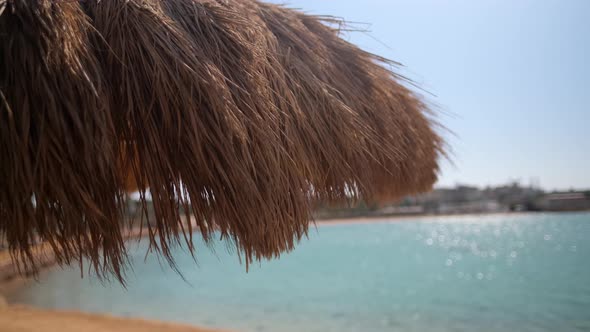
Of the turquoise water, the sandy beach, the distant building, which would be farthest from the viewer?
the distant building

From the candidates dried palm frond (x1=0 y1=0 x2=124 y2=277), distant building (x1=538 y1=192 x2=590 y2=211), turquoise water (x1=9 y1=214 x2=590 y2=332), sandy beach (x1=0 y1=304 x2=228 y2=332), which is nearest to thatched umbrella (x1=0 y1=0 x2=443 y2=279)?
dried palm frond (x1=0 y1=0 x2=124 y2=277)

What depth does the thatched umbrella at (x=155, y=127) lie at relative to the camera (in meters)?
0.96

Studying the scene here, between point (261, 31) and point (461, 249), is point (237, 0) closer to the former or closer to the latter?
point (261, 31)

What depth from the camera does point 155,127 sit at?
1085mm

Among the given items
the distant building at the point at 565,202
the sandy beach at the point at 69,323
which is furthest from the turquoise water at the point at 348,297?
the distant building at the point at 565,202

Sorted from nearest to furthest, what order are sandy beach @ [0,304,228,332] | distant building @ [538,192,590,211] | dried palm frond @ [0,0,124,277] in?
dried palm frond @ [0,0,124,277] < sandy beach @ [0,304,228,332] < distant building @ [538,192,590,211]

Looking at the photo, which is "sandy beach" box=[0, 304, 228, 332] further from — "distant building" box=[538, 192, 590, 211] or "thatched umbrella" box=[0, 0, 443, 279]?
"distant building" box=[538, 192, 590, 211]

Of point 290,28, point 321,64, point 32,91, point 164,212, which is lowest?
point 164,212

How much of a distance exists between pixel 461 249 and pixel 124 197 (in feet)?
56.4

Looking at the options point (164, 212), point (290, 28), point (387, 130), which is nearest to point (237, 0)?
point (290, 28)

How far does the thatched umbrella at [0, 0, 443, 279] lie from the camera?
0.96 m

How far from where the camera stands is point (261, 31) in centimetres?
154

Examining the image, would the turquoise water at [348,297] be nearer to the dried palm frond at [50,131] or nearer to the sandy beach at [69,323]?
the sandy beach at [69,323]

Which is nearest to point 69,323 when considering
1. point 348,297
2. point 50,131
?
point 50,131
